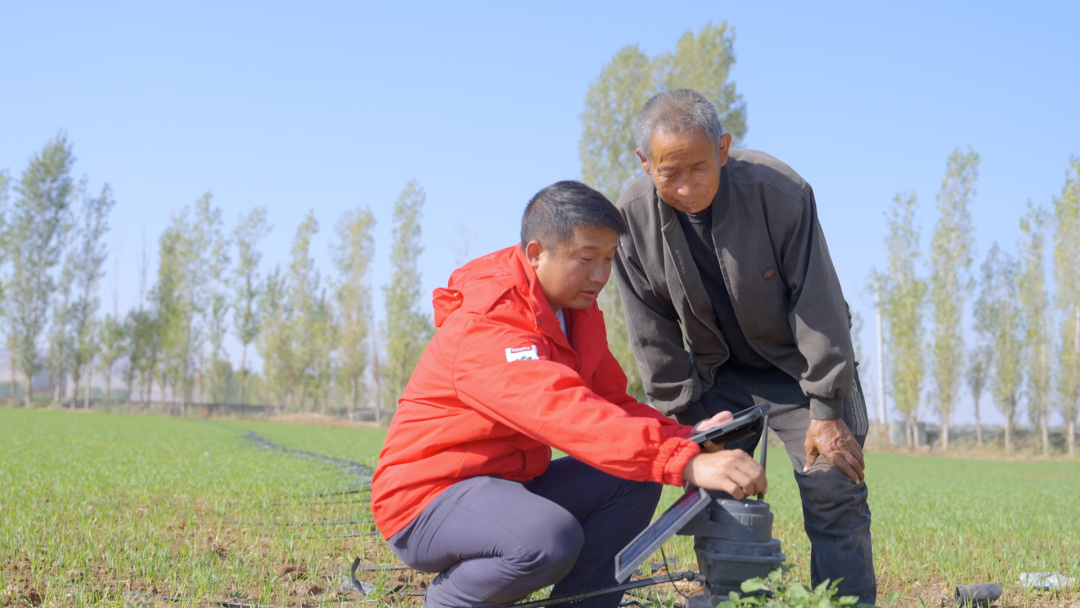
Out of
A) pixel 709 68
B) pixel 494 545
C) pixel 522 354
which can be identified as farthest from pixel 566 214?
pixel 709 68

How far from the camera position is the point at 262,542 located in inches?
189

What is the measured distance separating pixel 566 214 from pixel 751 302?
1.10 metres

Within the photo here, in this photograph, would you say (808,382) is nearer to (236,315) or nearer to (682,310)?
(682,310)

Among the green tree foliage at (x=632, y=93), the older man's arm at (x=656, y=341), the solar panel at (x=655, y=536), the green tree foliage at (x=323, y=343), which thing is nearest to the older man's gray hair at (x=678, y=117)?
the older man's arm at (x=656, y=341)

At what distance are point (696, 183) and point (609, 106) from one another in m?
28.0

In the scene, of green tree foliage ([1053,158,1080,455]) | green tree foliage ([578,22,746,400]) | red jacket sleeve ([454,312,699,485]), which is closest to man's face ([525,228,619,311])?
red jacket sleeve ([454,312,699,485])

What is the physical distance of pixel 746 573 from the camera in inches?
96.7

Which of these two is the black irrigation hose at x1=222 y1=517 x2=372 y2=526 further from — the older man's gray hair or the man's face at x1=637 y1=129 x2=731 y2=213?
the older man's gray hair

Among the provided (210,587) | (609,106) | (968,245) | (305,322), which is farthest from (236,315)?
(210,587)

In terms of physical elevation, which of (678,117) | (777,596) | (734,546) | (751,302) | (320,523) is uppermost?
(678,117)

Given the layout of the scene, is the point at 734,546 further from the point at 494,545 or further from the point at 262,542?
the point at 262,542

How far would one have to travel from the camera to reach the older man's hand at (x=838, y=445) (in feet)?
11.0

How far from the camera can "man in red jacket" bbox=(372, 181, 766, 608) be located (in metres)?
2.51

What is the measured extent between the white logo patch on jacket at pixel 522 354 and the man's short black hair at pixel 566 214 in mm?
432
